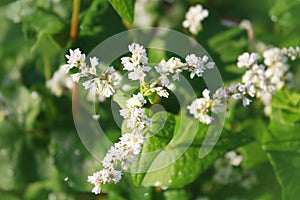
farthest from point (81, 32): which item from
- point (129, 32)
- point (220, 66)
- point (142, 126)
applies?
point (142, 126)

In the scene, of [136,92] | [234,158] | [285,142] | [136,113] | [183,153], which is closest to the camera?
[136,113]

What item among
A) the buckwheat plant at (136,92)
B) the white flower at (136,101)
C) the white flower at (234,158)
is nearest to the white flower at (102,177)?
the buckwheat plant at (136,92)

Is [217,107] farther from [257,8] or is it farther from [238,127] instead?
[257,8]

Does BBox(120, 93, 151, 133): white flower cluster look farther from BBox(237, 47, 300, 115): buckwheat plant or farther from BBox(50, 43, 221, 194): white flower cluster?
BBox(237, 47, 300, 115): buckwheat plant

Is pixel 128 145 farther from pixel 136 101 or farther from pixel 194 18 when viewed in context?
pixel 194 18

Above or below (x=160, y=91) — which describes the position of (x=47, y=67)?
above

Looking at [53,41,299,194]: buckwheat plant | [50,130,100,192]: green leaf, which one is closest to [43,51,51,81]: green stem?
[50,130,100,192]: green leaf

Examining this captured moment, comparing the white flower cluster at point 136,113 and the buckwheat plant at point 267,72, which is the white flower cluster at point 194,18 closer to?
the buckwheat plant at point 267,72

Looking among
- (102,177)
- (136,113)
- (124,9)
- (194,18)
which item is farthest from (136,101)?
(194,18)

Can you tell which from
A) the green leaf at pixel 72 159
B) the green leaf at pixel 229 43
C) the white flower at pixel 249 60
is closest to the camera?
the white flower at pixel 249 60
